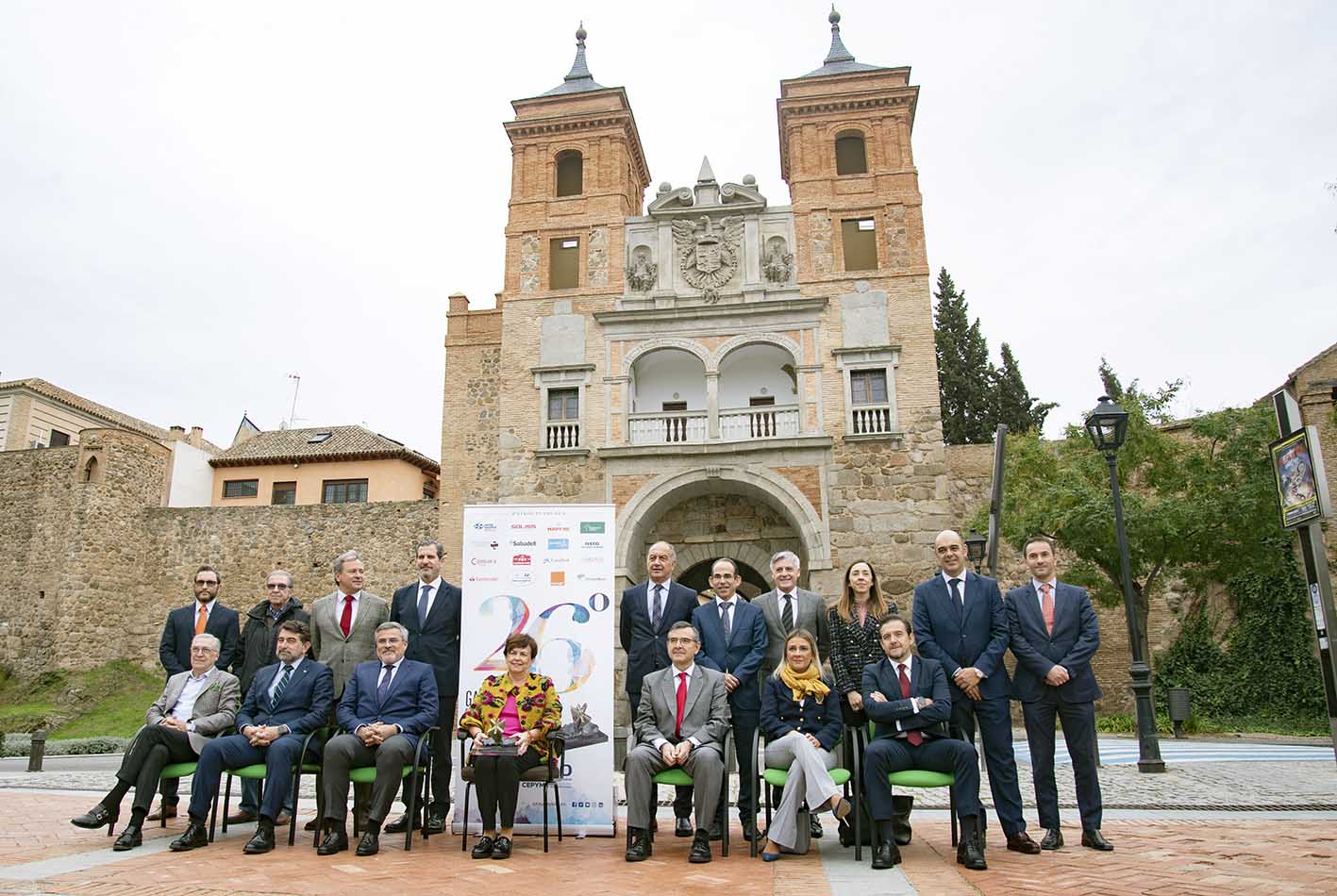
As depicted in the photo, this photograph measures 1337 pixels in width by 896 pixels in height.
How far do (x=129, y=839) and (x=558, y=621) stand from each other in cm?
288

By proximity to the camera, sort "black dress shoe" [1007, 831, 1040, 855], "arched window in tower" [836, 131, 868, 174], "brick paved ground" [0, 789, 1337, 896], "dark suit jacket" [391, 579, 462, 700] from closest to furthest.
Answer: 1. "brick paved ground" [0, 789, 1337, 896]
2. "black dress shoe" [1007, 831, 1040, 855]
3. "dark suit jacket" [391, 579, 462, 700]
4. "arched window in tower" [836, 131, 868, 174]

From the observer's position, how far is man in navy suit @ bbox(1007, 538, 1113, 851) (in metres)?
5.61

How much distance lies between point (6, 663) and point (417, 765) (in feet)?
79.2

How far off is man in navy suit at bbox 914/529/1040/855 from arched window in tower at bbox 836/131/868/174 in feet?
50.6

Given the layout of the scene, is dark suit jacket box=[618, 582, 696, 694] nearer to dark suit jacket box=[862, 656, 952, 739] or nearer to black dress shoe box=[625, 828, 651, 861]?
black dress shoe box=[625, 828, 651, 861]

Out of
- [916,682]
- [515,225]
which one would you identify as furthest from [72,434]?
[916,682]

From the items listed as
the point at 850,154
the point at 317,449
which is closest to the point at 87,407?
the point at 317,449

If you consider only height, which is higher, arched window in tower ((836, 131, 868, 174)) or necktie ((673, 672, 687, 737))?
arched window in tower ((836, 131, 868, 174))

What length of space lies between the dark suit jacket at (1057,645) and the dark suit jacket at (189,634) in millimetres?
5815

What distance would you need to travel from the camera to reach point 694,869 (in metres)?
5.07

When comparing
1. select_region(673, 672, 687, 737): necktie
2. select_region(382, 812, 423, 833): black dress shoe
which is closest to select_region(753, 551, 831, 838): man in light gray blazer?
select_region(673, 672, 687, 737): necktie

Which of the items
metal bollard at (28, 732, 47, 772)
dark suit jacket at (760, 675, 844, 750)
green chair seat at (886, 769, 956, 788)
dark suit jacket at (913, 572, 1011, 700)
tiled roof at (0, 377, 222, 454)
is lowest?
metal bollard at (28, 732, 47, 772)

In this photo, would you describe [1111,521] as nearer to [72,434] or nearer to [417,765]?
[417,765]

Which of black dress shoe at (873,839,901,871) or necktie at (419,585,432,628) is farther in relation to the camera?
necktie at (419,585,432,628)
